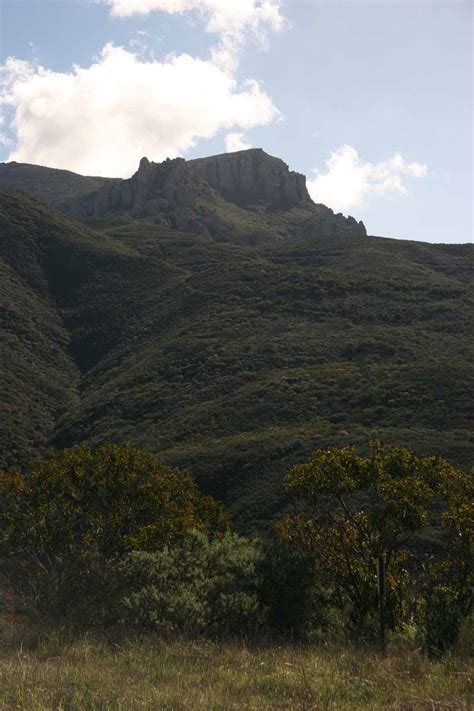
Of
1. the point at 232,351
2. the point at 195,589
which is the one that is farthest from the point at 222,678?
the point at 232,351

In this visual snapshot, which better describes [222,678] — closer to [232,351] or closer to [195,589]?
[195,589]

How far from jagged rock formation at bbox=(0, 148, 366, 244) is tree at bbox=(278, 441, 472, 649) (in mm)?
104537

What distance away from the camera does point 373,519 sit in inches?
445

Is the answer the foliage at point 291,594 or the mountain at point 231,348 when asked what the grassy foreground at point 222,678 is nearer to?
the foliage at point 291,594

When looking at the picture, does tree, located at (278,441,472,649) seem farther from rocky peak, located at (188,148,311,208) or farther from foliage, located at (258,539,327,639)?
rocky peak, located at (188,148,311,208)

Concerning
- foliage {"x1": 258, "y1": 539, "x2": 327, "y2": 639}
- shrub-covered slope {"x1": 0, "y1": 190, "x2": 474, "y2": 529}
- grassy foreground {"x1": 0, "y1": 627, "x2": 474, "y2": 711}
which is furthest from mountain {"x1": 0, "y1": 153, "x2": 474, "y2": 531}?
grassy foreground {"x1": 0, "y1": 627, "x2": 474, "y2": 711}

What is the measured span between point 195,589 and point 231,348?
3904 centimetres

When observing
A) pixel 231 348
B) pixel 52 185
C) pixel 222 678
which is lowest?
pixel 222 678

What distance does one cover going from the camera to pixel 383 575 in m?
10.7

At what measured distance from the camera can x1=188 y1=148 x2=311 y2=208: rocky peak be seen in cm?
16050

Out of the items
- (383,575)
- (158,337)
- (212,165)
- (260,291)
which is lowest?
(383,575)

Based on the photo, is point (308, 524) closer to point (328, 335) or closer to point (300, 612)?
point (300, 612)

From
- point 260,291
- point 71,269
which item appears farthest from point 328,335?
point 71,269

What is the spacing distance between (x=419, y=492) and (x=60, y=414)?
121 ft
